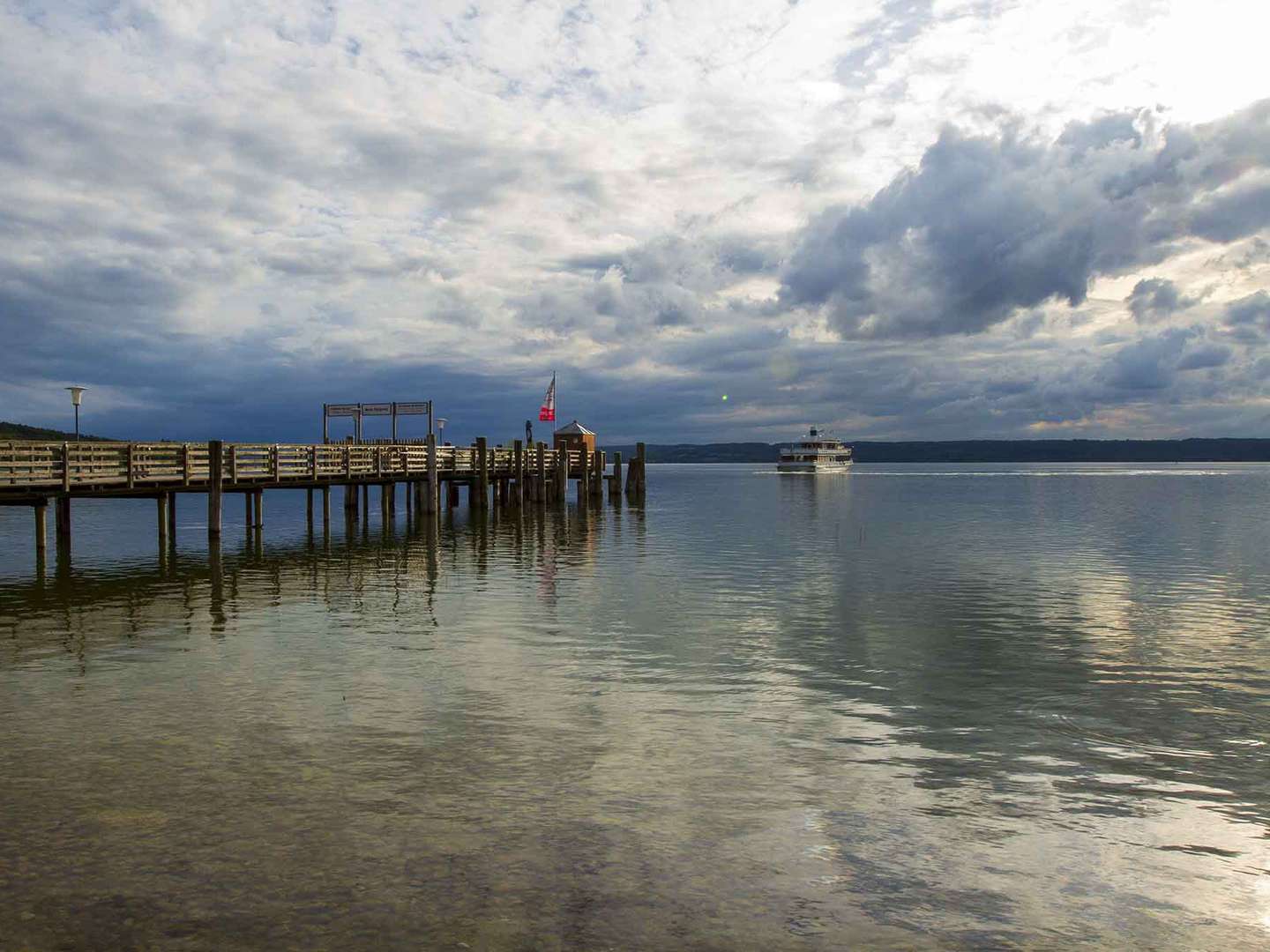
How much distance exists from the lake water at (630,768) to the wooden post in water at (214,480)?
938 cm

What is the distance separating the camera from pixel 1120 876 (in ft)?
21.8

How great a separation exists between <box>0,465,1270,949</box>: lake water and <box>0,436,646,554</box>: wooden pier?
16.6 ft

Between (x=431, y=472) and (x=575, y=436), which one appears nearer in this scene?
(x=431, y=472)

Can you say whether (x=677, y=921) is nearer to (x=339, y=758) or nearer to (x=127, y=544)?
(x=339, y=758)

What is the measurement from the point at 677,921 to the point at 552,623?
38.5ft

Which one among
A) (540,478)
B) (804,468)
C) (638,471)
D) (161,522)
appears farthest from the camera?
(804,468)

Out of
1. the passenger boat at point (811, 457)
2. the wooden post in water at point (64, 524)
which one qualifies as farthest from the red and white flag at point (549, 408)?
the passenger boat at point (811, 457)

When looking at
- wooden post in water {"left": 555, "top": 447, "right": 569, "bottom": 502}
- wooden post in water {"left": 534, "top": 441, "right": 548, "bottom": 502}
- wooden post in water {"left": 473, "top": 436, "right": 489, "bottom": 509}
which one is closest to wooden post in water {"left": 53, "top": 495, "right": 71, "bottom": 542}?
wooden post in water {"left": 473, "top": 436, "right": 489, "bottom": 509}

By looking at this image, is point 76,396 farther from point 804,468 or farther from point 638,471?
point 804,468

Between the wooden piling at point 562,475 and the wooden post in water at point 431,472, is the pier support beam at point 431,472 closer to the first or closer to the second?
the wooden post in water at point 431,472

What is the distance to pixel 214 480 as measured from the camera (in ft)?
103

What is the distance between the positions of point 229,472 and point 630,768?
27752 mm

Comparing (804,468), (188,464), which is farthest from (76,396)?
(804,468)

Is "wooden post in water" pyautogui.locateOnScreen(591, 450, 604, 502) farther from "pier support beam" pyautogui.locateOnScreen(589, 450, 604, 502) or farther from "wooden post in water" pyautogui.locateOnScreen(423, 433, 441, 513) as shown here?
"wooden post in water" pyautogui.locateOnScreen(423, 433, 441, 513)
